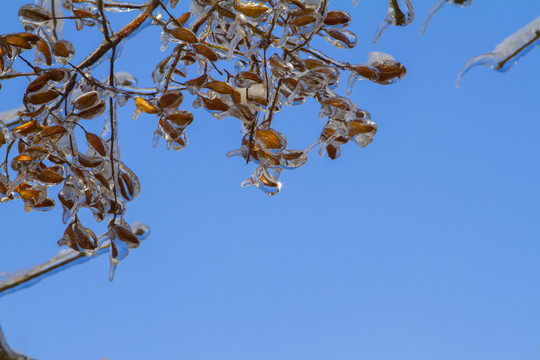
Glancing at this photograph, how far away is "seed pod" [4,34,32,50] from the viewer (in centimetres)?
54

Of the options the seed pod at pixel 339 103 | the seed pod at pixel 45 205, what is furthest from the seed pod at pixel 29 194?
the seed pod at pixel 339 103

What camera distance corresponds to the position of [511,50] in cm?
70

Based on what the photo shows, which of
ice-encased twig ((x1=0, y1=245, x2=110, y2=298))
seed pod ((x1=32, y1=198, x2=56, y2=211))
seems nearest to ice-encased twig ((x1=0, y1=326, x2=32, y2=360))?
ice-encased twig ((x1=0, y1=245, x2=110, y2=298))

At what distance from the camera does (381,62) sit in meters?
0.60

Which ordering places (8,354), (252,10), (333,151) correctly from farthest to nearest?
(8,354) < (333,151) < (252,10)

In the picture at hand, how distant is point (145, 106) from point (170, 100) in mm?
30

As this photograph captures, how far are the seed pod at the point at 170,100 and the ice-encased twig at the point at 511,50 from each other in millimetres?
388

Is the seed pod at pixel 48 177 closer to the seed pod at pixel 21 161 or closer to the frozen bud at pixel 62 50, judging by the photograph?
the seed pod at pixel 21 161

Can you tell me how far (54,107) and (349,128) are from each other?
0.34 m

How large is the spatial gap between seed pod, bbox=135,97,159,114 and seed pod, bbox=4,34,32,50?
0.13 m

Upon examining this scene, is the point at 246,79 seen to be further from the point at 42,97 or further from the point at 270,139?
the point at 42,97

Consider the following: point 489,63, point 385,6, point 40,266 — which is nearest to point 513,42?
point 489,63

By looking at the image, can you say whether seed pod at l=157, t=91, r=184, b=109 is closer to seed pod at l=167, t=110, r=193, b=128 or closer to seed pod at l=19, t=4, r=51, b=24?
seed pod at l=167, t=110, r=193, b=128

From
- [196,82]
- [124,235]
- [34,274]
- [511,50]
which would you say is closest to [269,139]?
[196,82]
